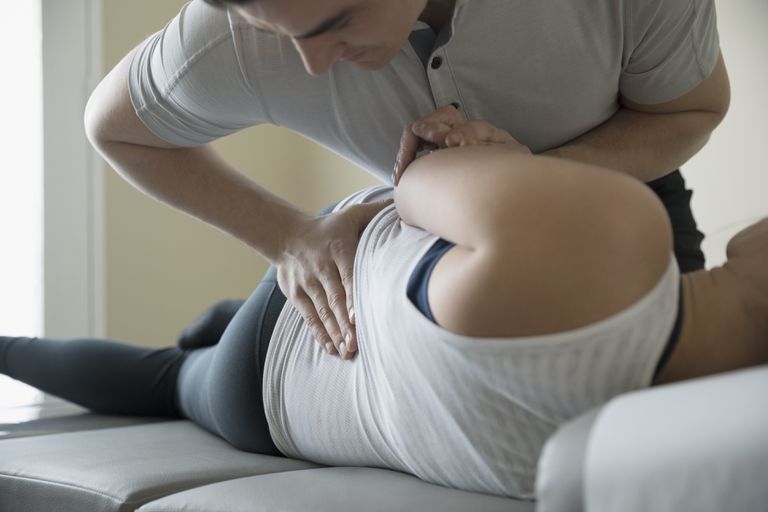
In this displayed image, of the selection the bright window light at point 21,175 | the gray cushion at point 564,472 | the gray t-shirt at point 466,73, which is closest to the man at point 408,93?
the gray t-shirt at point 466,73

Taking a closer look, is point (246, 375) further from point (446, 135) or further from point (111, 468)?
point (446, 135)

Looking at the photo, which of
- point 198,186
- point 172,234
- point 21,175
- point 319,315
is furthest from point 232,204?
point 172,234

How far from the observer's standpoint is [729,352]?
827mm

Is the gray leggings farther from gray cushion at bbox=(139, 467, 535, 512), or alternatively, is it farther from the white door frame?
the white door frame

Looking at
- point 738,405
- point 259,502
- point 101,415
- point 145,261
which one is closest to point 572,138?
point 259,502

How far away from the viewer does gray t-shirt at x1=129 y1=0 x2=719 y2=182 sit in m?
1.26

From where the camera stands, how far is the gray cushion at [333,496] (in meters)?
0.93

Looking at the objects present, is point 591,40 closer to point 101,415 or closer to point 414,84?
point 414,84

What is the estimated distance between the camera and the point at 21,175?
10.3 ft

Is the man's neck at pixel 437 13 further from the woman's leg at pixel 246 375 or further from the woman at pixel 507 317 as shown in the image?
the woman's leg at pixel 246 375

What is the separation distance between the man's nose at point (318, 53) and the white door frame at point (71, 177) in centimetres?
234

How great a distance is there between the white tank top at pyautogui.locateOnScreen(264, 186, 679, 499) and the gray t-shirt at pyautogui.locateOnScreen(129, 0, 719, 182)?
20 cm

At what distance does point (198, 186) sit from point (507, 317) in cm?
88

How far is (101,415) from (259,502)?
1065 millimetres
